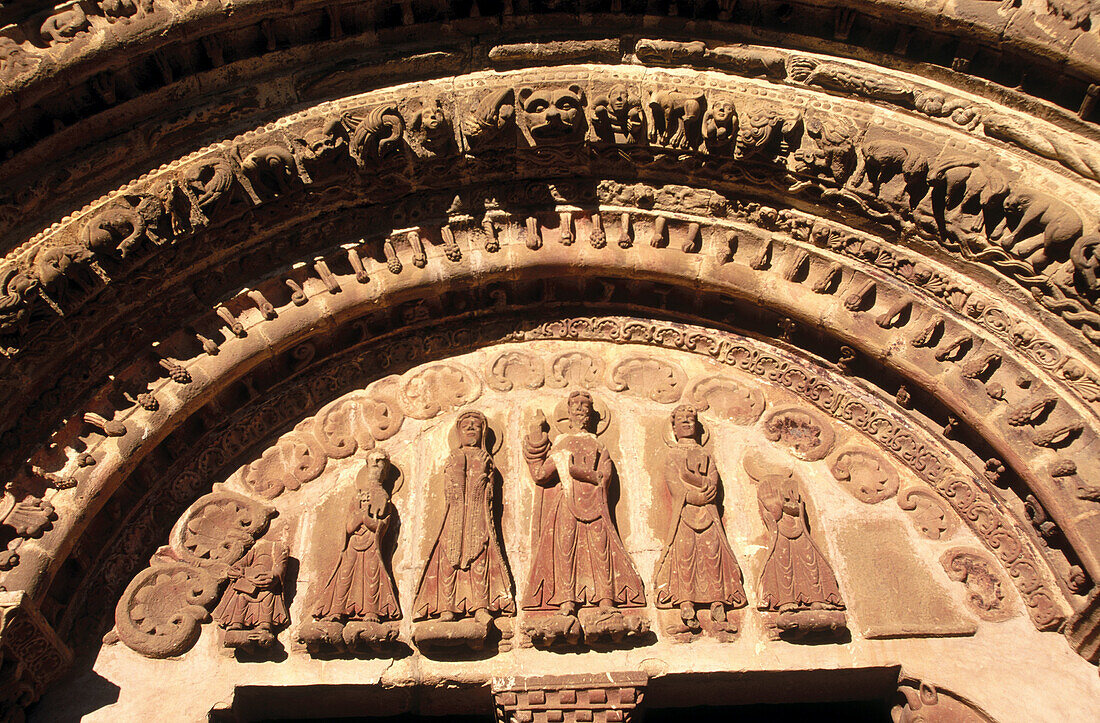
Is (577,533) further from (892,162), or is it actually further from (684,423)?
(892,162)

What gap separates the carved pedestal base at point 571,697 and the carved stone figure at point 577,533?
261mm

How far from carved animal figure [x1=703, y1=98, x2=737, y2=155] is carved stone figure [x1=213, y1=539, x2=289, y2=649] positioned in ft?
12.5

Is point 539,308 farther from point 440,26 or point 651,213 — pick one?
point 440,26

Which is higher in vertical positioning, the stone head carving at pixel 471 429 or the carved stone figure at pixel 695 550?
the stone head carving at pixel 471 429

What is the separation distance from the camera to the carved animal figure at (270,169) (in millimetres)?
5680

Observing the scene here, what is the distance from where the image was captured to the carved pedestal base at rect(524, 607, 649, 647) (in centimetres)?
515

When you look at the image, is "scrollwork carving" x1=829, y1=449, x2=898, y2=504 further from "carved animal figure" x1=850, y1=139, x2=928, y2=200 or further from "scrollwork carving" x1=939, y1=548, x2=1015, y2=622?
"carved animal figure" x1=850, y1=139, x2=928, y2=200

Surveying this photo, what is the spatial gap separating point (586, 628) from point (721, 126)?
3.27 meters

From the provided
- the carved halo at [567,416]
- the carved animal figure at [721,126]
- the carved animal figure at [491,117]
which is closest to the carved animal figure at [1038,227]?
the carved animal figure at [721,126]

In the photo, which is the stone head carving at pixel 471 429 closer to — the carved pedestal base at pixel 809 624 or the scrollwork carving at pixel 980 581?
the carved pedestal base at pixel 809 624

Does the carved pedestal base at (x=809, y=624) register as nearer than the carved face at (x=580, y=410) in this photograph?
Yes

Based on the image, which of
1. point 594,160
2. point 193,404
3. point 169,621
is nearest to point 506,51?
point 594,160

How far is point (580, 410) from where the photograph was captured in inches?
237

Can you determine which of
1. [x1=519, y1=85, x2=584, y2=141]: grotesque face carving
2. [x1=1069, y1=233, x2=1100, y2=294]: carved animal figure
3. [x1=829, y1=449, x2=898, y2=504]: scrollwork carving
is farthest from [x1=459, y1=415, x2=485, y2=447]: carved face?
[x1=1069, y1=233, x2=1100, y2=294]: carved animal figure
